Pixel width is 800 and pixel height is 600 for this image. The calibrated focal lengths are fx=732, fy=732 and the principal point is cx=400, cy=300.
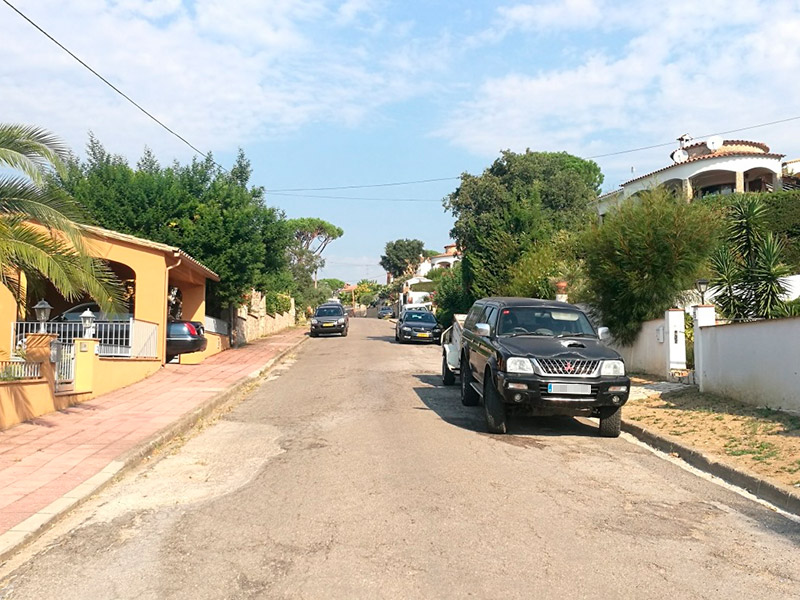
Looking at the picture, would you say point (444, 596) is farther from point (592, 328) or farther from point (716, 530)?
point (592, 328)

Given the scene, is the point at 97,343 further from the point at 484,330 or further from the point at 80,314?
the point at 484,330

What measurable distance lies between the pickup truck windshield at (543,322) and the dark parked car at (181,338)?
33.6 ft

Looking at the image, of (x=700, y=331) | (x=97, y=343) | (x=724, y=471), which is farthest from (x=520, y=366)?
(x=97, y=343)

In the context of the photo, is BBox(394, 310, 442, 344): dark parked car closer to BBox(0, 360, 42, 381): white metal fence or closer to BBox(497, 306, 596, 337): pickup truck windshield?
→ BBox(497, 306, 596, 337): pickup truck windshield

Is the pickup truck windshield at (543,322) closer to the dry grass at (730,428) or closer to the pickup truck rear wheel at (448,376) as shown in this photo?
the dry grass at (730,428)

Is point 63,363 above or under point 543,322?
under

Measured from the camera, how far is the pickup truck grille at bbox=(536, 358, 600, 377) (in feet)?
32.0

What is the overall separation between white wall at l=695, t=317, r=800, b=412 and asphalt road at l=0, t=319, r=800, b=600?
7.83 ft

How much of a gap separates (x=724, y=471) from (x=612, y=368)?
227cm

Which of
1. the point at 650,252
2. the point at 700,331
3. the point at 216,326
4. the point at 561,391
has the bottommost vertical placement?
the point at 561,391

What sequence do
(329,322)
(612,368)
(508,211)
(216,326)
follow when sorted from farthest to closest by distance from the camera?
(329,322) → (508,211) → (216,326) → (612,368)

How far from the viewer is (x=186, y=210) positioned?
23.4m

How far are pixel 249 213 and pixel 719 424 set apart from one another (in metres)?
17.2

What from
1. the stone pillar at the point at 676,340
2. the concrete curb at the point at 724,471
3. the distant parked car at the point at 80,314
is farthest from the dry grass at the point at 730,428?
the distant parked car at the point at 80,314
